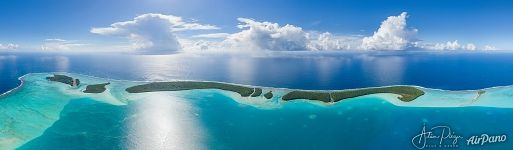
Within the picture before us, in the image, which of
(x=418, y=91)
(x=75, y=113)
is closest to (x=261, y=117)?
(x=75, y=113)

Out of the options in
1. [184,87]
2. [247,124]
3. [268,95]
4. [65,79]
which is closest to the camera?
[247,124]

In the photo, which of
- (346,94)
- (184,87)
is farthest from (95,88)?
(346,94)

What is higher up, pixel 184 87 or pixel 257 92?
pixel 184 87

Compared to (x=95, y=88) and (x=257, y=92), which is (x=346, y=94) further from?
(x=95, y=88)

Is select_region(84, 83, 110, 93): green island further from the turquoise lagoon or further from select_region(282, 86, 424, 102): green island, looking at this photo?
select_region(282, 86, 424, 102): green island

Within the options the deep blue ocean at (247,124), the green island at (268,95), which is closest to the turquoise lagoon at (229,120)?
the deep blue ocean at (247,124)

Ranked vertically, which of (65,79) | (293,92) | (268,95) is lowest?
(268,95)

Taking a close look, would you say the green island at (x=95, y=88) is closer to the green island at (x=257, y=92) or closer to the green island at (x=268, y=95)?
the green island at (x=257, y=92)
